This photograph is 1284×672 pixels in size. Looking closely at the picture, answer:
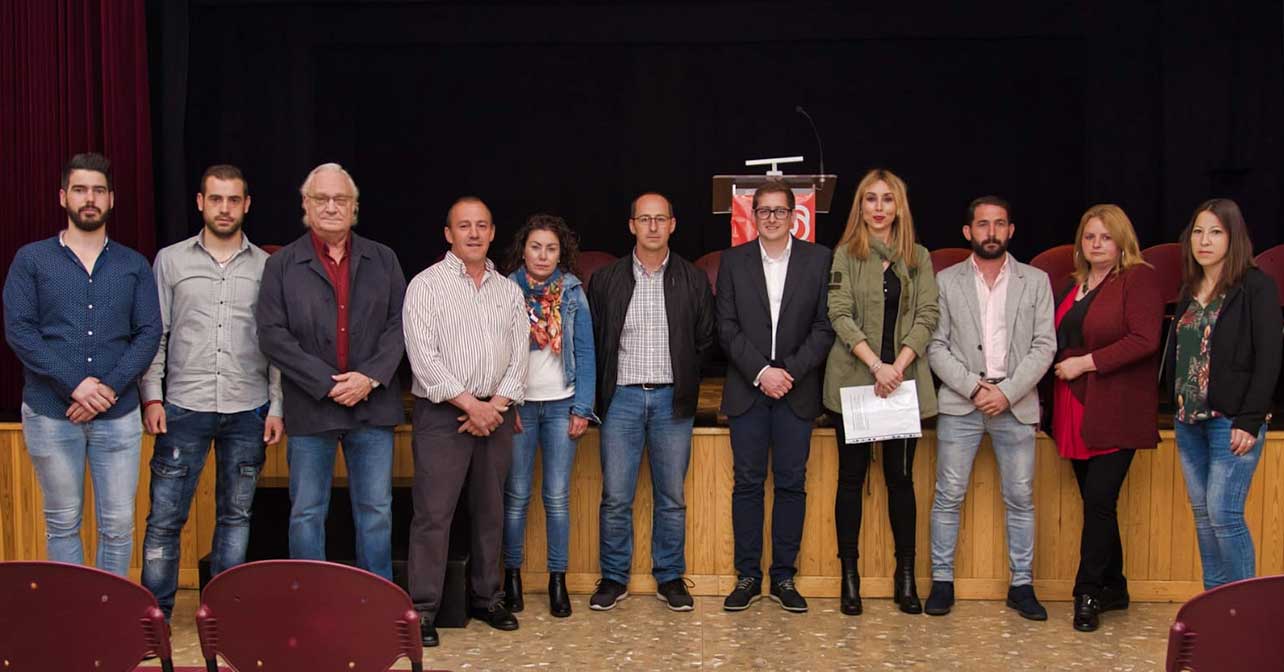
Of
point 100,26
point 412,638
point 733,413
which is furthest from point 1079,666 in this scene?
point 100,26

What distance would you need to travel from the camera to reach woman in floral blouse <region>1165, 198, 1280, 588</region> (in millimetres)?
3660

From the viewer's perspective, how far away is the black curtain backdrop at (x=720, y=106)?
309 inches

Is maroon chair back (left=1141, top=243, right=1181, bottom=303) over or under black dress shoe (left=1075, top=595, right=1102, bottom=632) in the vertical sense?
over

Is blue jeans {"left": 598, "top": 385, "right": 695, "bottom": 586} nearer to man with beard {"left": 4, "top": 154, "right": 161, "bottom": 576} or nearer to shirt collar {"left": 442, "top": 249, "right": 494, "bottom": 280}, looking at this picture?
shirt collar {"left": 442, "top": 249, "right": 494, "bottom": 280}

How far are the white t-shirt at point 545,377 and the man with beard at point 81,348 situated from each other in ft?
4.09

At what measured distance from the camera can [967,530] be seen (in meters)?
4.52

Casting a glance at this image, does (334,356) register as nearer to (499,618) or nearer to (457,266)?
(457,266)

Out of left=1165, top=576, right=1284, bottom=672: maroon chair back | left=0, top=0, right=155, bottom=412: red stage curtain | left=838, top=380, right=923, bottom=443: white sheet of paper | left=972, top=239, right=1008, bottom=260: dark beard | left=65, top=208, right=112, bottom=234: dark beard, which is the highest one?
left=0, top=0, right=155, bottom=412: red stage curtain

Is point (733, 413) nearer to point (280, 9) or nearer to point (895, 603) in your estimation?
point (895, 603)

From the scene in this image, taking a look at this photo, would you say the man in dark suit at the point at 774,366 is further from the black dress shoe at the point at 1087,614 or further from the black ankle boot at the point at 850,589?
the black dress shoe at the point at 1087,614

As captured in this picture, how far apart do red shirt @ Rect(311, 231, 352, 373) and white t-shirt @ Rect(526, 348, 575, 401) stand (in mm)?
688

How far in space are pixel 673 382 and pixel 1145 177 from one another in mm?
5238

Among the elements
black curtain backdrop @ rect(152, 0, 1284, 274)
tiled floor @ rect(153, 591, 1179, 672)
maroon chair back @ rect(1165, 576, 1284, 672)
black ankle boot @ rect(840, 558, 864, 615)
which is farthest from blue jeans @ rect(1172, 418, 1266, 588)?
black curtain backdrop @ rect(152, 0, 1284, 274)

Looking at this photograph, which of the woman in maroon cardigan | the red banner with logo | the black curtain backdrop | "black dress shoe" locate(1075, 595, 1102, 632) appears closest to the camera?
the woman in maroon cardigan
